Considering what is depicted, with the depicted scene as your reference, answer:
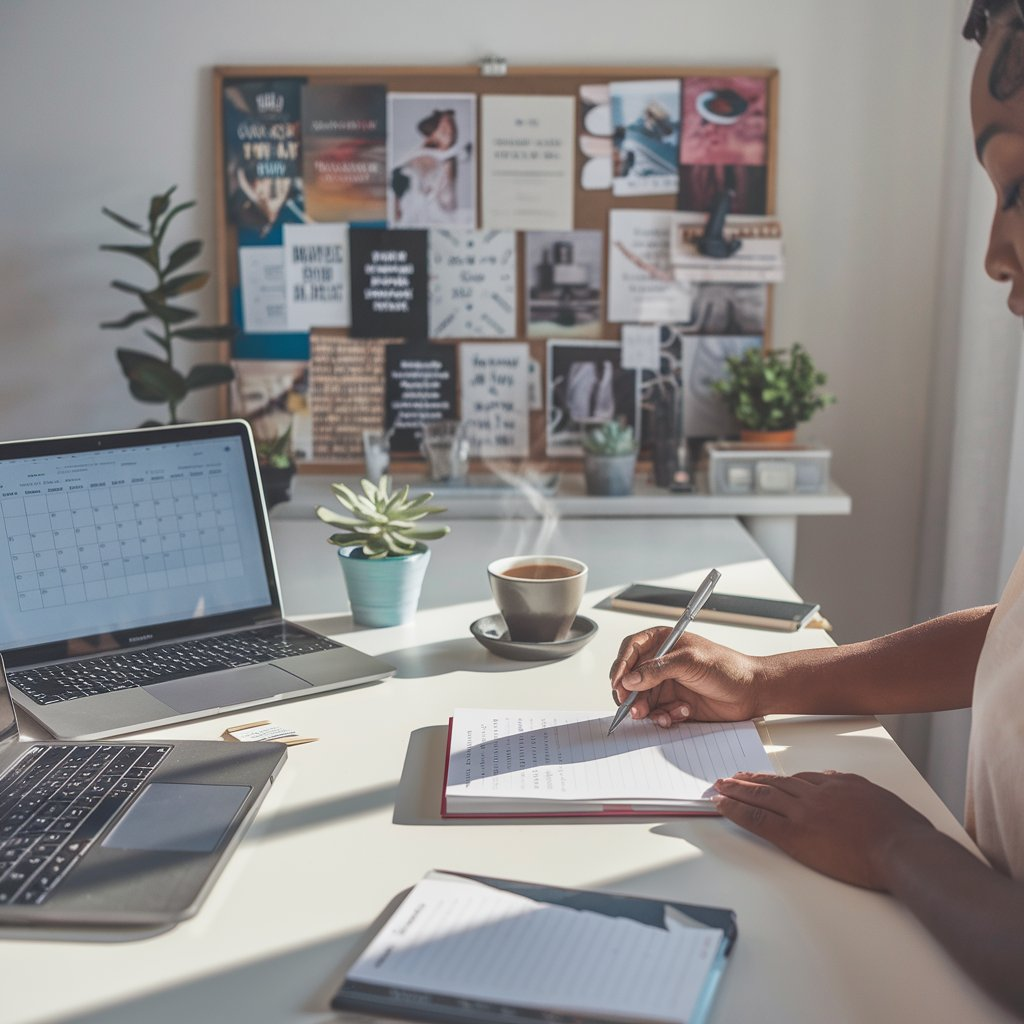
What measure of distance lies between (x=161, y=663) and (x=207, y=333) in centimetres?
130

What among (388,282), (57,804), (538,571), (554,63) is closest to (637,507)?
(388,282)

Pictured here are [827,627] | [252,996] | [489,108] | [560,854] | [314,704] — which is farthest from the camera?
[489,108]

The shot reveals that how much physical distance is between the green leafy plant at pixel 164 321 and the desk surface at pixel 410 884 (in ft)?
4.43

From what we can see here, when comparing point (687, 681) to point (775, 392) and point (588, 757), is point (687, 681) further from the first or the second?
point (775, 392)

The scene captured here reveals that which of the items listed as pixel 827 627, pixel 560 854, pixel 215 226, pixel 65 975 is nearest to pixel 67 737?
pixel 65 975

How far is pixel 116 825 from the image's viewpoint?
2.78ft

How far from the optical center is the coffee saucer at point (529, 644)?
1.29m

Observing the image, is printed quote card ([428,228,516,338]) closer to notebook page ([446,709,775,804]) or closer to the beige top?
notebook page ([446,709,775,804])

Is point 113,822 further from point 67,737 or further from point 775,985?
point 775,985

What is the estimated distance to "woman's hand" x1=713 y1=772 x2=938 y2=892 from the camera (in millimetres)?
805

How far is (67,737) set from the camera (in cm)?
104

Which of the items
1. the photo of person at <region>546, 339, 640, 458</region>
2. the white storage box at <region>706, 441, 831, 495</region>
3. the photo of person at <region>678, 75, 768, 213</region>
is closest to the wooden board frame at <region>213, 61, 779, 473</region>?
the photo of person at <region>678, 75, 768, 213</region>

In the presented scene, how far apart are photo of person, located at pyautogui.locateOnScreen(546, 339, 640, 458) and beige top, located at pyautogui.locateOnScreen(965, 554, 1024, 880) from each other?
1.63 meters

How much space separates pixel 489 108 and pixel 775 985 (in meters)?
2.16
